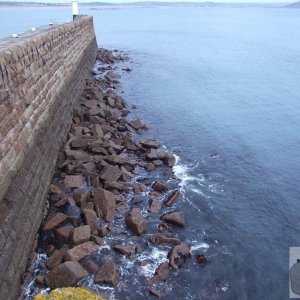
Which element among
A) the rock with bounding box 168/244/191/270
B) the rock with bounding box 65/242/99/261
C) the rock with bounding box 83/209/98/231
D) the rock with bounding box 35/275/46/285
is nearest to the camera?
the rock with bounding box 35/275/46/285

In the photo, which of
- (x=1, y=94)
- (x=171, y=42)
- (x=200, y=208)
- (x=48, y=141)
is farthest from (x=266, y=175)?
(x=171, y=42)

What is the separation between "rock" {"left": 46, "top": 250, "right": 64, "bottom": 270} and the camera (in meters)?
9.84

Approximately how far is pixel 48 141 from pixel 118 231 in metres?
4.54

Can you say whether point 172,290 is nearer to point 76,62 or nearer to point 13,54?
point 13,54

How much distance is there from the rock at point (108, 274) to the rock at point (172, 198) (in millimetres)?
3977

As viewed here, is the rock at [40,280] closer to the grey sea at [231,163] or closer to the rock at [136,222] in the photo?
the grey sea at [231,163]

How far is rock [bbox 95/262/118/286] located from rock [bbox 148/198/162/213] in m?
3.26

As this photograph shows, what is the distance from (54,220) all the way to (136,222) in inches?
101

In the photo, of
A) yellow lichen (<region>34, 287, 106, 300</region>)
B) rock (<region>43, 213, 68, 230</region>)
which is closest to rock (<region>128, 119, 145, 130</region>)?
rock (<region>43, 213, 68, 230</region>)

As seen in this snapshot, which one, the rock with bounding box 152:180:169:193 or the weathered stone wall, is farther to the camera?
the rock with bounding box 152:180:169:193

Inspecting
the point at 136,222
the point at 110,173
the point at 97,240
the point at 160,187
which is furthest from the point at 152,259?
the point at 110,173

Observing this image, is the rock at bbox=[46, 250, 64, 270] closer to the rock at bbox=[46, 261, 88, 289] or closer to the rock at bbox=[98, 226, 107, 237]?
the rock at bbox=[46, 261, 88, 289]

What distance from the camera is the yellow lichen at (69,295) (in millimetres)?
8531

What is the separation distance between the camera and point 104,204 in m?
12.3
